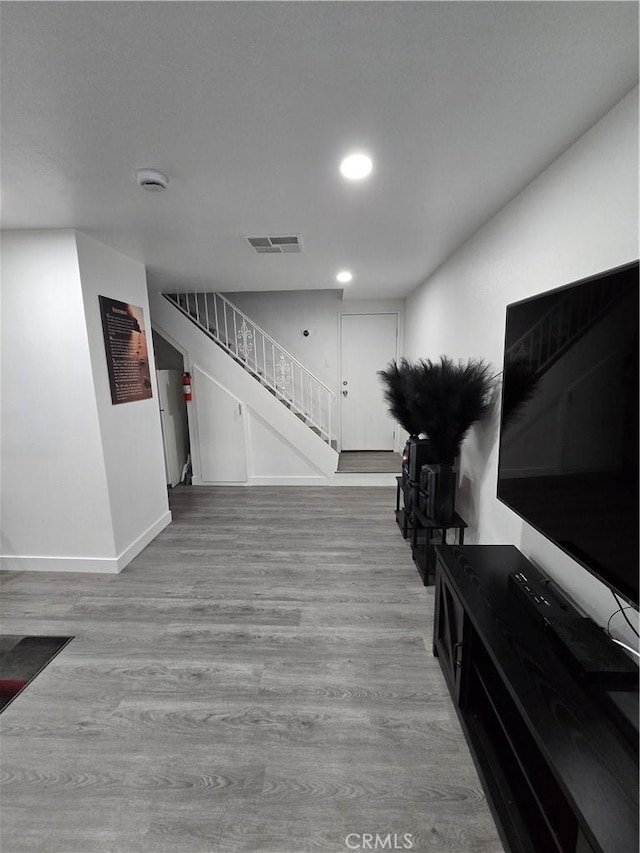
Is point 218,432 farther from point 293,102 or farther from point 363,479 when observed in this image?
point 293,102

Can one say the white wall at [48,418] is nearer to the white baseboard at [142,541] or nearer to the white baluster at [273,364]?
the white baseboard at [142,541]

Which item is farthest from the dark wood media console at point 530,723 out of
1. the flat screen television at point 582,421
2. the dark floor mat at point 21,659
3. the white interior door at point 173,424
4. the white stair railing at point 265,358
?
the white interior door at point 173,424

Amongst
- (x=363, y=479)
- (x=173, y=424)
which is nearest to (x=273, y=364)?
(x=173, y=424)

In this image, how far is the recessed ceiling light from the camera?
1539 millimetres

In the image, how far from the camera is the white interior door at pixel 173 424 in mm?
4488

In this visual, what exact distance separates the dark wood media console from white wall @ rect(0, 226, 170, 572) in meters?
2.51

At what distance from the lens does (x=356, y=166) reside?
1.60 m

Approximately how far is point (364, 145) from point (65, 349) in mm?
2351

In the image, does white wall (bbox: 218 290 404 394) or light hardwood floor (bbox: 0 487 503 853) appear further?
white wall (bbox: 218 290 404 394)

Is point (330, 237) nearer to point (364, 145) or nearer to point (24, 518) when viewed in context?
point (364, 145)

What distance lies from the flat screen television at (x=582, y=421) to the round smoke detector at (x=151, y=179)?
176 centimetres

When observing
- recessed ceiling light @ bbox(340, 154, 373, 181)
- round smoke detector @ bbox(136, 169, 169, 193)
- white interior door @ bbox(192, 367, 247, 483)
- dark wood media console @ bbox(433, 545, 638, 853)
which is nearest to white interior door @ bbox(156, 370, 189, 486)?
white interior door @ bbox(192, 367, 247, 483)

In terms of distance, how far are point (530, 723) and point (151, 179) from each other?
2.49m

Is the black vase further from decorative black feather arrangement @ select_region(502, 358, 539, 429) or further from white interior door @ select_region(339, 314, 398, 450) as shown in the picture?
white interior door @ select_region(339, 314, 398, 450)
